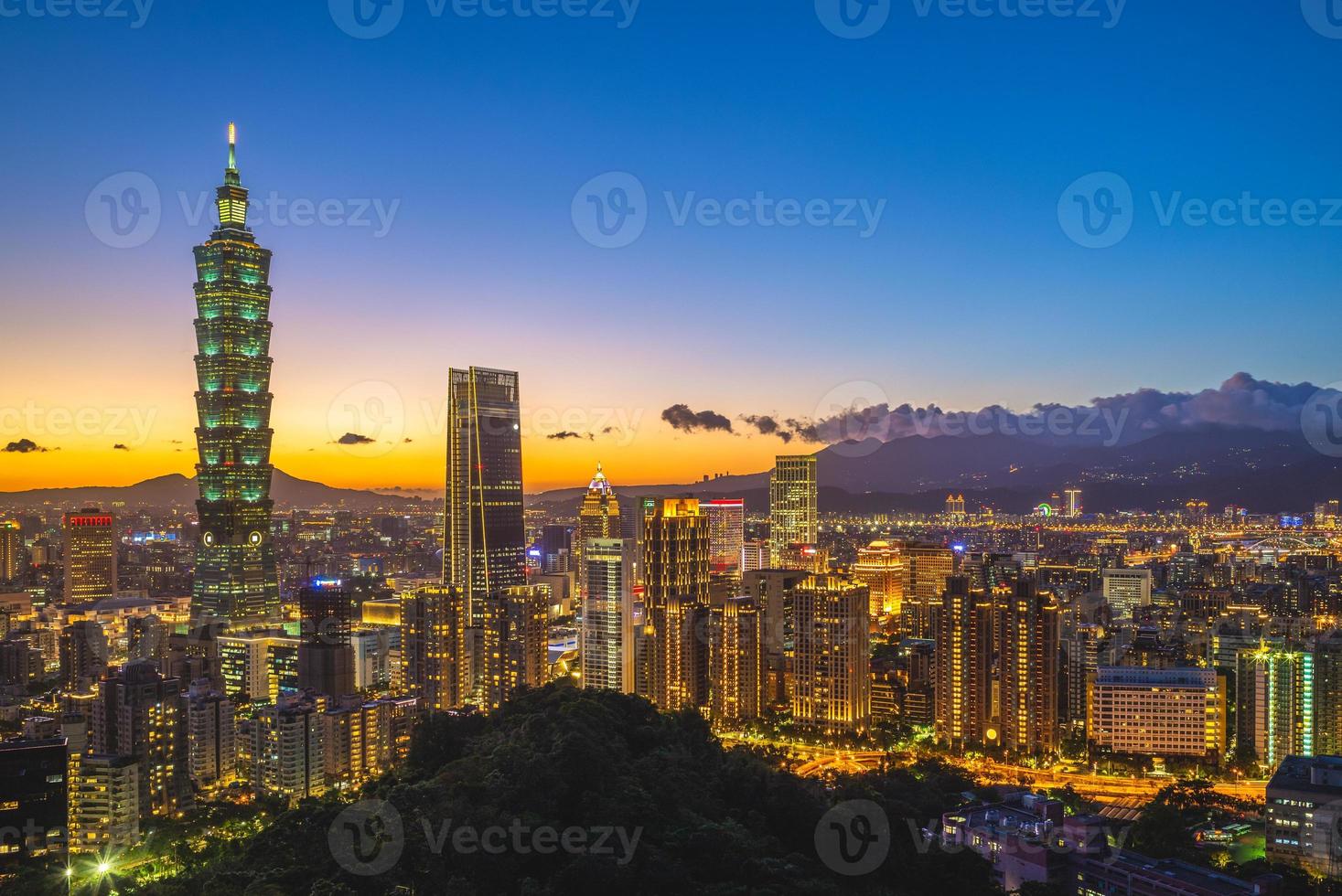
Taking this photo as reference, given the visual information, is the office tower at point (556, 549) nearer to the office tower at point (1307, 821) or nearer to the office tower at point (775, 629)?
the office tower at point (775, 629)

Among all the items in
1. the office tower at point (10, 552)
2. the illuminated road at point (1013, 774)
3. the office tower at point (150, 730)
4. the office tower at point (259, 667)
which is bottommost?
the illuminated road at point (1013, 774)

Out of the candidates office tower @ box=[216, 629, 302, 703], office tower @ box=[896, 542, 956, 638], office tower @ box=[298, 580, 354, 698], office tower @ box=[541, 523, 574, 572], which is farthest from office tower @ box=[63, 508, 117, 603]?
office tower @ box=[896, 542, 956, 638]

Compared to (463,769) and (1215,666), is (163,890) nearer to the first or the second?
(463,769)

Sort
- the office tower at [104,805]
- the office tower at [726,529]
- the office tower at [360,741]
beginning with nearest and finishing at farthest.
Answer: the office tower at [104,805], the office tower at [360,741], the office tower at [726,529]

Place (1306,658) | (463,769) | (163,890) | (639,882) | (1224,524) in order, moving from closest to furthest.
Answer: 1. (639,882)
2. (163,890)
3. (463,769)
4. (1306,658)
5. (1224,524)

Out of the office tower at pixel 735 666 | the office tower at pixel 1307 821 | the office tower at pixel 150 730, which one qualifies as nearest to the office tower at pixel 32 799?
the office tower at pixel 150 730

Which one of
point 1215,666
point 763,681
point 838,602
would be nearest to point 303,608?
point 763,681
